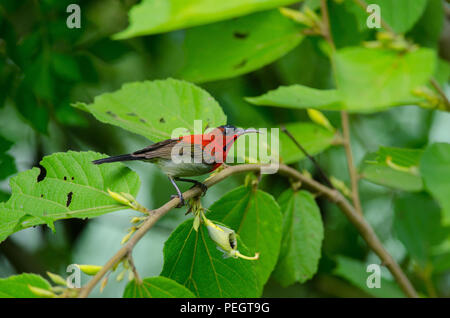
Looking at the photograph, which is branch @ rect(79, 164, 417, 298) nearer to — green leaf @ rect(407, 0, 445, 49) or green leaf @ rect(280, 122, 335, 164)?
green leaf @ rect(280, 122, 335, 164)

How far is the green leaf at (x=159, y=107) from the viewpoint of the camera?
1.11m

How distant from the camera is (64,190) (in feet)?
3.03

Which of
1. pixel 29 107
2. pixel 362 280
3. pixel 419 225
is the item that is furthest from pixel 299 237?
pixel 29 107

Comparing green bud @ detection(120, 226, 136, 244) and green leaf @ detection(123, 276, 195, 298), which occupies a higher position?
green bud @ detection(120, 226, 136, 244)

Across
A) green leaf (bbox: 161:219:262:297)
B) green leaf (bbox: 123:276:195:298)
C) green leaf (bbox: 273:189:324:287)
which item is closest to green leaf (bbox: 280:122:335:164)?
green leaf (bbox: 273:189:324:287)

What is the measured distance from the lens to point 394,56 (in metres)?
0.63

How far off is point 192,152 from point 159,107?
15cm

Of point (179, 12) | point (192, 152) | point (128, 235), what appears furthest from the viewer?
point (192, 152)

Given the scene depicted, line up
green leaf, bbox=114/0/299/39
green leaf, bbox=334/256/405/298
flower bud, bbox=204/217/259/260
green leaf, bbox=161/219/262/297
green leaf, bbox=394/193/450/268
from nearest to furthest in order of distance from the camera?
green leaf, bbox=114/0/299/39
flower bud, bbox=204/217/259/260
green leaf, bbox=161/219/262/297
green leaf, bbox=334/256/405/298
green leaf, bbox=394/193/450/268

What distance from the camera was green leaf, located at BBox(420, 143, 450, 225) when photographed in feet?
2.06

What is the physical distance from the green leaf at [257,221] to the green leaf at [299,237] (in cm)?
A: 17

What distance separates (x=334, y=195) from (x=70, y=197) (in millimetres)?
617

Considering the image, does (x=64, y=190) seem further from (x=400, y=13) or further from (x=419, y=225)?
(x=419, y=225)

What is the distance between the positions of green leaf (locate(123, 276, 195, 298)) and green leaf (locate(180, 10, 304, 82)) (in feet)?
A: 2.09
